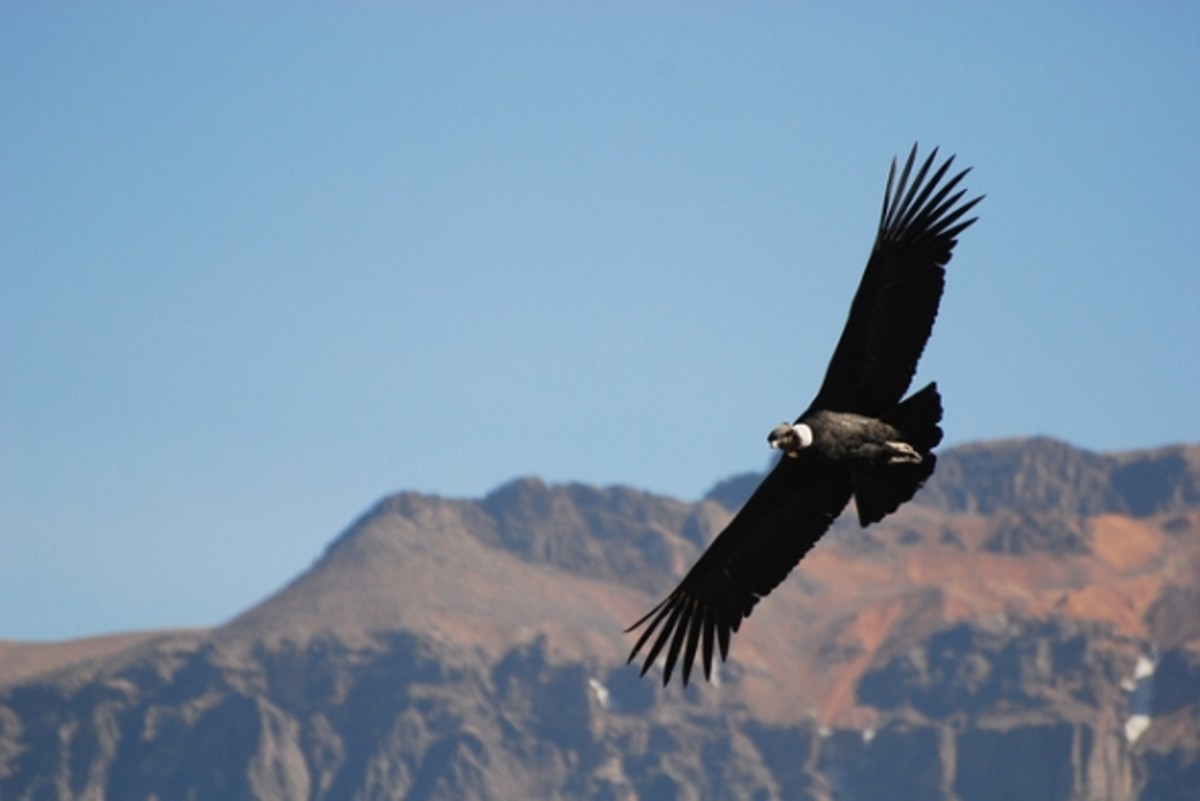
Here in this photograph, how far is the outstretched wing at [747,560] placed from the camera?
3325cm

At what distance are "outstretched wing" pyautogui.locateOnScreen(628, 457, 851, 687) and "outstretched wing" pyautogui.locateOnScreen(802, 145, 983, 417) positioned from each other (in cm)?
147

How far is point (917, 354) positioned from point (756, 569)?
403 centimetres

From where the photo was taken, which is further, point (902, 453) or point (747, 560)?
point (747, 560)

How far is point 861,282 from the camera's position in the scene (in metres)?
32.4

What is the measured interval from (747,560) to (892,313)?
14.2 feet

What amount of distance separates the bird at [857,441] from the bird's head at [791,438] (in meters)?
0.02

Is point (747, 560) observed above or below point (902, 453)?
below

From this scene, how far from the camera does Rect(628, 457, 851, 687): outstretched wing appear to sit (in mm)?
33250

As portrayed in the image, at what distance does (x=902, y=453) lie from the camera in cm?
3131

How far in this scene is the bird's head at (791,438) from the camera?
31.2m

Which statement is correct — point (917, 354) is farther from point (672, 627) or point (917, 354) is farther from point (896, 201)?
point (672, 627)

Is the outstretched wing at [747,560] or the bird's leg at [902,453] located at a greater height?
the bird's leg at [902,453]

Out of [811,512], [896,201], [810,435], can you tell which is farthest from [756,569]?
[896,201]

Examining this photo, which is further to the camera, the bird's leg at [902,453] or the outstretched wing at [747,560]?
the outstretched wing at [747,560]
